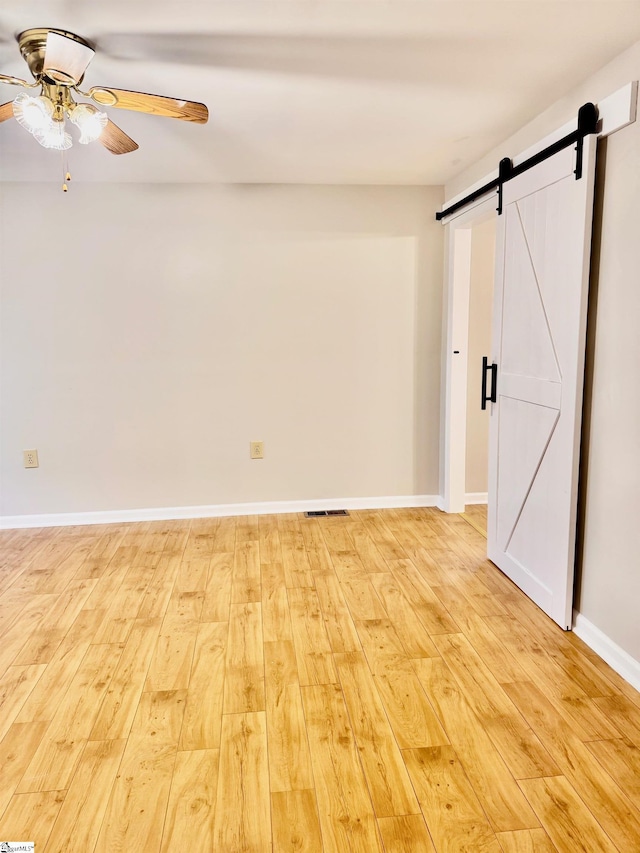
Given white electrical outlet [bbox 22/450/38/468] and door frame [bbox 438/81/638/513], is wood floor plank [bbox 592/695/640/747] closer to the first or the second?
door frame [bbox 438/81/638/513]

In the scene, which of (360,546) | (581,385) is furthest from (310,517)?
(581,385)

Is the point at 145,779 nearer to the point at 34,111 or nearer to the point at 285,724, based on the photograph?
the point at 285,724

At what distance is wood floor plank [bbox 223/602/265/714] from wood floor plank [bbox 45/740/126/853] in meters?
0.39

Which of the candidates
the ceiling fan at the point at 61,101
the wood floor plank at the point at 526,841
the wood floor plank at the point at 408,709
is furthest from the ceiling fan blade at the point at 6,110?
the wood floor plank at the point at 526,841

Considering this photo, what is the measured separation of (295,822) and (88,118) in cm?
227

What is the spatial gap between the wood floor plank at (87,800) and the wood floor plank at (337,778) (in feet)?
1.95

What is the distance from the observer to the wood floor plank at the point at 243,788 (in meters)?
1.52

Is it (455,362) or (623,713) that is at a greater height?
(455,362)

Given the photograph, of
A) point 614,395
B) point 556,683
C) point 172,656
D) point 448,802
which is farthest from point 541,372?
point 172,656

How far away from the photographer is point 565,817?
1.57 m

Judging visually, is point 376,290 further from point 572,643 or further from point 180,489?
point 572,643

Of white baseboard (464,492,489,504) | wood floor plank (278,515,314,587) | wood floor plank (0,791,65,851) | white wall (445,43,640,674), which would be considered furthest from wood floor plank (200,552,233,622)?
white baseboard (464,492,489,504)

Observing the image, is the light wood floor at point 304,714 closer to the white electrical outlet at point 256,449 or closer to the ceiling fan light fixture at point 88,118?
the white electrical outlet at point 256,449

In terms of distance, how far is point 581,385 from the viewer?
2406 millimetres
